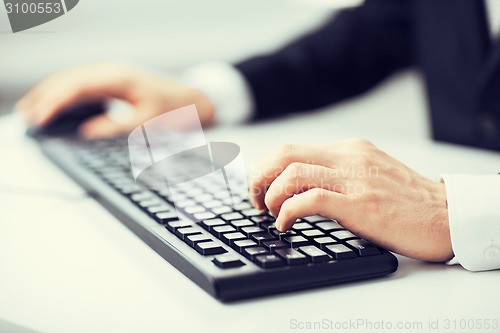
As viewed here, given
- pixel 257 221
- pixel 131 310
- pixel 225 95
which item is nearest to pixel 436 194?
pixel 257 221

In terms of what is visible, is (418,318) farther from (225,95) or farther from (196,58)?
(196,58)

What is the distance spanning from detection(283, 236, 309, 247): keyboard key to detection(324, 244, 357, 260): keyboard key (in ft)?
0.06

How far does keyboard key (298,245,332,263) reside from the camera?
1.55 ft

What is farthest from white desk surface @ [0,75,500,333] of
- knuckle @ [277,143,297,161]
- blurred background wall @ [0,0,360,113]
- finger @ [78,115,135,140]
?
blurred background wall @ [0,0,360,113]

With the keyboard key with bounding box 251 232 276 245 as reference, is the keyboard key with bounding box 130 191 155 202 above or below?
above

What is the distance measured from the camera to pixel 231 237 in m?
0.51

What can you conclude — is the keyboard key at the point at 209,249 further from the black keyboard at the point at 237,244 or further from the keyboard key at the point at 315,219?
the keyboard key at the point at 315,219

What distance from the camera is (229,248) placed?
0.50 meters

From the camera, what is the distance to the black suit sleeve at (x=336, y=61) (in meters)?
1.22

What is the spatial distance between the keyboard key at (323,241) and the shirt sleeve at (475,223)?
9 cm

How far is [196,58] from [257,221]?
1278mm

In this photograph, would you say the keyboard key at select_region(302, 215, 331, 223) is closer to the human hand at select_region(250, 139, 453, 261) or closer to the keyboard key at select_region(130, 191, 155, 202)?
the human hand at select_region(250, 139, 453, 261)

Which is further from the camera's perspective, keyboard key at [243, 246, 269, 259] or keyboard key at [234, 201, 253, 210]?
keyboard key at [234, 201, 253, 210]

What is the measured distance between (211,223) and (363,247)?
0.13m
